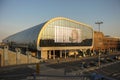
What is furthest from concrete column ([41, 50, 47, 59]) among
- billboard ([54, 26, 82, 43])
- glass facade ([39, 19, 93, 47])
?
billboard ([54, 26, 82, 43])

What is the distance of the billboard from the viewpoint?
212 ft

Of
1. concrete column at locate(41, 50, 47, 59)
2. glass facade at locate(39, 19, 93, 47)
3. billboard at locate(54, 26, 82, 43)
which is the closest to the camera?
concrete column at locate(41, 50, 47, 59)

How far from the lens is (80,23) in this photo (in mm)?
75375

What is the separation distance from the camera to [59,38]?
65.1m

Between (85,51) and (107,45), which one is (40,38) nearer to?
(85,51)

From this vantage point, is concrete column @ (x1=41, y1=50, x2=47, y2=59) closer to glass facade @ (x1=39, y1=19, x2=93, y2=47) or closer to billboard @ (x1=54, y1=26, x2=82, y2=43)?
glass facade @ (x1=39, y1=19, x2=93, y2=47)

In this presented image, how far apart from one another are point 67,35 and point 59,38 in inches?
197

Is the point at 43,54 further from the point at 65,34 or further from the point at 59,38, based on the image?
the point at 65,34

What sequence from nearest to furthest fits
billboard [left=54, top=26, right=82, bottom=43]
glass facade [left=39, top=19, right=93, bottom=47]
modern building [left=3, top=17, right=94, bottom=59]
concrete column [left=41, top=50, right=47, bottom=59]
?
modern building [left=3, top=17, right=94, bottom=59]
concrete column [left=41, top=50, right=47, bottom=59]
glass facade [left=39, top=19, right=93, bottom=47]
billboard [left=54, top=26, right=82, bottom=43]

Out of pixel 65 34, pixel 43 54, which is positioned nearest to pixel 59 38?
pixel 65 34

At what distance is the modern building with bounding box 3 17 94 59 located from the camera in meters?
60.1

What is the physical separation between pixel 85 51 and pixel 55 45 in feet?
68.1

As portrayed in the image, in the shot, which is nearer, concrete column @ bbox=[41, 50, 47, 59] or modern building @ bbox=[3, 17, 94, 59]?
modern building @ bbox=[3, 17, 94, 59]

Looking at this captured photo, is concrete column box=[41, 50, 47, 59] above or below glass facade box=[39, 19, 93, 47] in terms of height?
below
